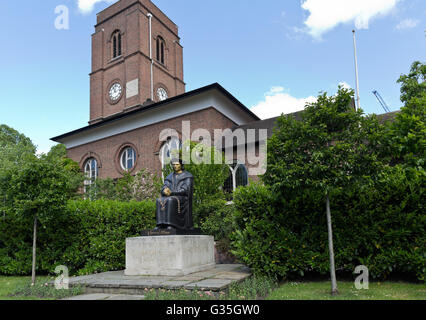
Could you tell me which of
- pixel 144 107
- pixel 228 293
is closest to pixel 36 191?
pixel 228 293

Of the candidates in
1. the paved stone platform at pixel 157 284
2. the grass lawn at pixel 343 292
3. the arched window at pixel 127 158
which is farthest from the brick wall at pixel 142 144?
the grass lawn at pixel 343 292

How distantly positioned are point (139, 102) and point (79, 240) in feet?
66.1

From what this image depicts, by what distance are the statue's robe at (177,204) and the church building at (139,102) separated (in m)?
11.0

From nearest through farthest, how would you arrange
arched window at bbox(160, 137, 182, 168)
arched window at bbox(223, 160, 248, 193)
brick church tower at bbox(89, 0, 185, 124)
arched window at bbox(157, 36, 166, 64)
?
1. arched window at bbox(223, 160, 248, 193)
2. arched window at bbox(160, 137, 182, 168)
3. brick church tower at bbox(89, 0, 185, 124)
4. arched window at bbox(157, 36, 166, 64)

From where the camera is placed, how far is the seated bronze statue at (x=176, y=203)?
883 centimetres

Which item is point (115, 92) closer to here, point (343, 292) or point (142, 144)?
point (142, 144)

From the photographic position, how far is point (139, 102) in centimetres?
2931

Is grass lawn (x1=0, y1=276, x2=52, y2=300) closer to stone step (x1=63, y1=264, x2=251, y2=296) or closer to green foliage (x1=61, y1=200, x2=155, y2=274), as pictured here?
stone step (x1=63, y1=264, x2=251, y2=296)

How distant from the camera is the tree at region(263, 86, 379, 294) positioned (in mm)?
6667

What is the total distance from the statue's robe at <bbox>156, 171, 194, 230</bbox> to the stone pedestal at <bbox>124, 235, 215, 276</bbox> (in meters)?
0.47
